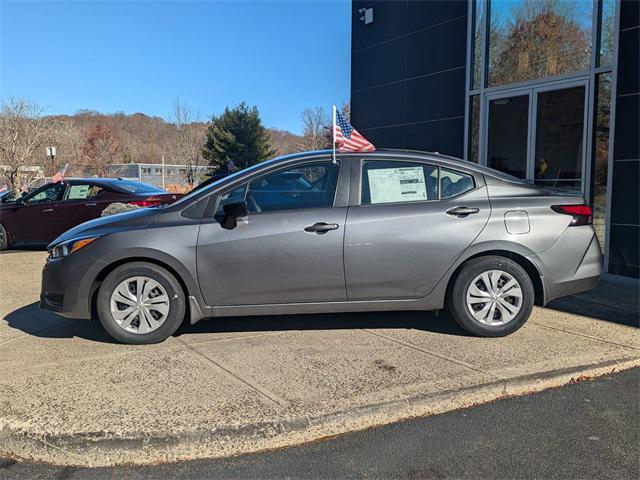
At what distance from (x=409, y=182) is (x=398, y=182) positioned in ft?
0.32

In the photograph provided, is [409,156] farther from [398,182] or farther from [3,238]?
[3,238]

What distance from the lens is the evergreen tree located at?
51.3 m

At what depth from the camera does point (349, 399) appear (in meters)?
3.62

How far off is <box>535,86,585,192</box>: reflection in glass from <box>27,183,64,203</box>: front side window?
846 centimetres

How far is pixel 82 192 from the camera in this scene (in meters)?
10.5

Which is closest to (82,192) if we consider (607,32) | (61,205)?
(61,205)

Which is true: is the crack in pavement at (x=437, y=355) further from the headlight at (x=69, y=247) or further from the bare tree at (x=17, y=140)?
the bare tree at (x=17, y=140)

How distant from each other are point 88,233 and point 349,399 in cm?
265

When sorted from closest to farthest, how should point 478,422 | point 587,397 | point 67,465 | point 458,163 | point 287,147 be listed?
point 67,465, point 478,422, point 587,397, point 458,163, point 287,147

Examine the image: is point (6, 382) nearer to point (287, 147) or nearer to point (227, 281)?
point (227, 281)

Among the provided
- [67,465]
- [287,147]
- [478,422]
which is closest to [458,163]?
[478,422]

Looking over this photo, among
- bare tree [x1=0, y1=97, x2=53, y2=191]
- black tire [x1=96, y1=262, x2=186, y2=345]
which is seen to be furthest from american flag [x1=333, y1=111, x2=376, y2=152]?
bare tree [x1=0, y1=97, x2=53, y2=191]

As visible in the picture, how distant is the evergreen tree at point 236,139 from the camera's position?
51312 mm

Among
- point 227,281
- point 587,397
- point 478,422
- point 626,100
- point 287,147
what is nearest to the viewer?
point 478,422
